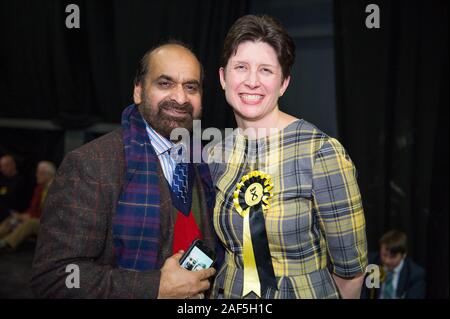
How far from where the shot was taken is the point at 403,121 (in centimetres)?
222

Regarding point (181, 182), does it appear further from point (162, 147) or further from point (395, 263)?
point (395, 263)

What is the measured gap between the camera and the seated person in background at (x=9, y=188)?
2.49 m

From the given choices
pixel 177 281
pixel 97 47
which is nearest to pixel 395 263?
pixel 177 281

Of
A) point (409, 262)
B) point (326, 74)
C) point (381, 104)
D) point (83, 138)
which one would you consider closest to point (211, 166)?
point (83, 138)

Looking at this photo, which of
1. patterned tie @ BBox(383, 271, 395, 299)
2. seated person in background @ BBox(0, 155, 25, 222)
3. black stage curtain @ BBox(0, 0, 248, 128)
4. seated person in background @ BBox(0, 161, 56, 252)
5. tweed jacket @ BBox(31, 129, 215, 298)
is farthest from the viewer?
seated person in background @ BBox(0, 155, 25, 222)

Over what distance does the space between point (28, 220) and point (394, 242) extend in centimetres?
176

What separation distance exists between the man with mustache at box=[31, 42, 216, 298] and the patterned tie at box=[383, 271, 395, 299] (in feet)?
4.46

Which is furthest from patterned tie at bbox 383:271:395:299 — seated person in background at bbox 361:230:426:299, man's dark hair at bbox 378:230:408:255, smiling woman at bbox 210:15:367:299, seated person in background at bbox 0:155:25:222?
seated person in background at bbox 0:155:25:222

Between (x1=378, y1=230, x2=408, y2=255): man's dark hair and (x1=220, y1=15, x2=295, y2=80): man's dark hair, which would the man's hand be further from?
(x1=378, y1=230, x2=408, y2=255): man's dark hair

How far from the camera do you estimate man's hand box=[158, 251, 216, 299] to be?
101 cm

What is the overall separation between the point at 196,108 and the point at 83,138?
0.66 m

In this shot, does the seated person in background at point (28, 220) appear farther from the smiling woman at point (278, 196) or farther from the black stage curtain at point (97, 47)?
the smiling woman at point (278, 196)

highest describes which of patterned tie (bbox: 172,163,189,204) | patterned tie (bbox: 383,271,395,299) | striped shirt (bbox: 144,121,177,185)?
striped shirt (bbox: 144,121,177,185)
